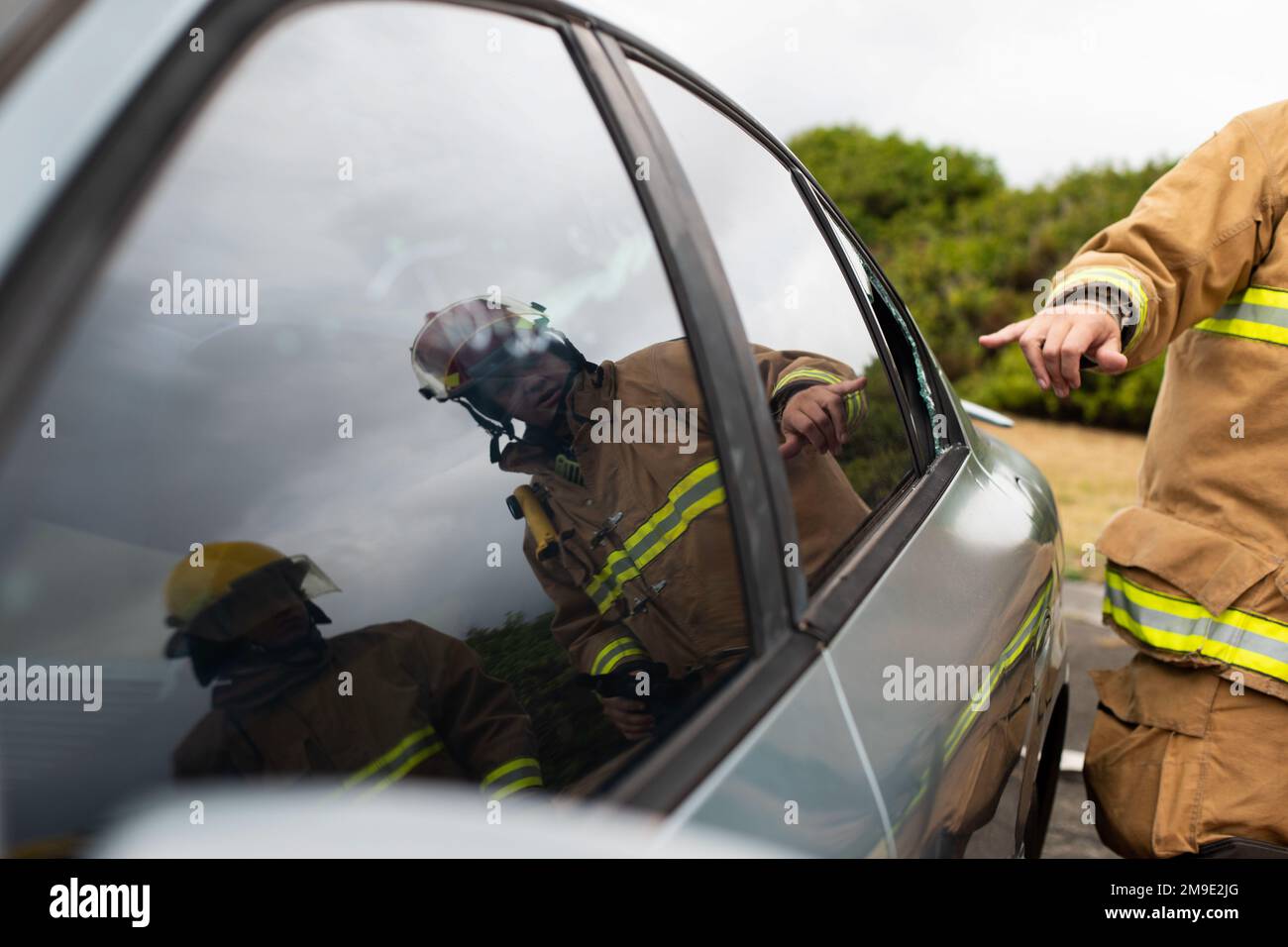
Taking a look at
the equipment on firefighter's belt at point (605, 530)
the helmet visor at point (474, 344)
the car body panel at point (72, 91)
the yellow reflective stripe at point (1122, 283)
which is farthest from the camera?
the yellow reflective stripe at point (1122, 283)

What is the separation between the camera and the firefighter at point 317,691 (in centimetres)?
76

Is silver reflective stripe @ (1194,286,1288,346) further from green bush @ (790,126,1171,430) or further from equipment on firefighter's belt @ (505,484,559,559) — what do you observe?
green bush @ (790,126,1171,430)

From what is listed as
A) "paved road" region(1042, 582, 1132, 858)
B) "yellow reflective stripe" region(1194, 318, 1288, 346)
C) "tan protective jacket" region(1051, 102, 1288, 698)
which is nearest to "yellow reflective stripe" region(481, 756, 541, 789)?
"tan protective jacket" region(1051, 102, 1288, 698)

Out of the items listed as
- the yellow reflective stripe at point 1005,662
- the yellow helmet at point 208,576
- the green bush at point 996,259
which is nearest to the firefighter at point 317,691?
the yellow helmet at point 208,576

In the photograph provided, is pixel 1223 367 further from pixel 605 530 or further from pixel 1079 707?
pixel 1079 707

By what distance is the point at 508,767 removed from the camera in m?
0.89

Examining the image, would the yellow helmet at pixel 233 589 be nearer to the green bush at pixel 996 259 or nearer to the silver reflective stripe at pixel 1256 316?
the silver reflective stripe at pixel 1256 316

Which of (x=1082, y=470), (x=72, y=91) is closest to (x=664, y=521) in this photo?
Answer: (x=72, y=91)

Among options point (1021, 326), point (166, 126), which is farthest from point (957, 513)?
point (166, 126)

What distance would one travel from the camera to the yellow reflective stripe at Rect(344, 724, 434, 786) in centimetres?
79

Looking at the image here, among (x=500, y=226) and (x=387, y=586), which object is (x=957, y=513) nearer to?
(x=500, y=226)

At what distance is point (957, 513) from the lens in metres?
1.79

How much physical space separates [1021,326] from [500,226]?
119 cm

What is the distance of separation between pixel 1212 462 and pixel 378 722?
5.89 ft
